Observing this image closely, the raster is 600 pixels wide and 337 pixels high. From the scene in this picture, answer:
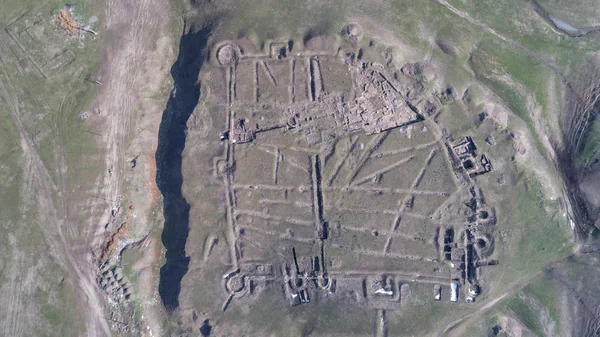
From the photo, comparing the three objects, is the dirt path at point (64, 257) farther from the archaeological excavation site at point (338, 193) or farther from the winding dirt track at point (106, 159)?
the archaeological excavation site at point (338, 193)

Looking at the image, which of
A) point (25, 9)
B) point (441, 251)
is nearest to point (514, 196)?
point (441, 251)

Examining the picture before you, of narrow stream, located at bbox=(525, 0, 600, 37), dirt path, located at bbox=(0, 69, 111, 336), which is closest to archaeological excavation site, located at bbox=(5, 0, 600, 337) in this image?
dirt path, located at bbox=(0, 69, 111, 336)

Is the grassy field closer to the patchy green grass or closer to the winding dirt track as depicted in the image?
the winding dirt track

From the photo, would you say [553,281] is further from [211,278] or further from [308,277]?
[211,278]

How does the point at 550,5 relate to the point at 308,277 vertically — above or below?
above

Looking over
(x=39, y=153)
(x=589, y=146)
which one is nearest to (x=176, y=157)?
(x=39, y=153)

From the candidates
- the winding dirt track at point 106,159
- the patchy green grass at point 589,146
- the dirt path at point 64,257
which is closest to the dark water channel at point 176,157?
the winding dirt track at point 106,159

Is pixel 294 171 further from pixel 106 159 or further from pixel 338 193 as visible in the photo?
pixel 106 159

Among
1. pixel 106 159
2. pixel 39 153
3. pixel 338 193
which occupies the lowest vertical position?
pixel 338 193
